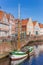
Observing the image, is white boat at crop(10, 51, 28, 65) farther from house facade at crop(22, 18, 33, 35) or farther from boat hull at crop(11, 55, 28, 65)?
house facade at crop(22, 18, 33, 35)

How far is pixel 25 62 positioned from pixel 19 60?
166 centimetres

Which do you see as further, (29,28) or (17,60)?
(29,28)

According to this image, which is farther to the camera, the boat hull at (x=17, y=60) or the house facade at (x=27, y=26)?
the house facade at (x=27, y=26)

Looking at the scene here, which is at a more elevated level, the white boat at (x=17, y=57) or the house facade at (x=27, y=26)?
the house facade at (x=27, y=26)

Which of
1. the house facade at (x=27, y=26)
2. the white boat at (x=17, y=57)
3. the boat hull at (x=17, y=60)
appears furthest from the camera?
the house facade at (x=27, y=26)

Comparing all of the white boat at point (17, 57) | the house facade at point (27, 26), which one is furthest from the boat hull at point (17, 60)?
the house facade at point (27, 26)

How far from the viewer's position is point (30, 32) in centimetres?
8900

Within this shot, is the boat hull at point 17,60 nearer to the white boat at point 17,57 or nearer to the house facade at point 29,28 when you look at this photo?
the white boat at point 17,57

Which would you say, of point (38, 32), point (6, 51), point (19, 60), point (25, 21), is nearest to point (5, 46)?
point (6, 51)

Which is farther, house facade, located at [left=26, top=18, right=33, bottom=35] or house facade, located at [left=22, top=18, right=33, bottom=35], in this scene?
house facade, located at [left=26, top=18, right=33, bottom=35]

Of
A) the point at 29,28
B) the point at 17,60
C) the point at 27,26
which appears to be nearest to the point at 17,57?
the point at 17,60

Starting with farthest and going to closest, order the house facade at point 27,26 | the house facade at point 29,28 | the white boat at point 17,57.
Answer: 1. the house facade at point 29,28
2. the house facade at point 27,26
3. the white boat at point 17,57

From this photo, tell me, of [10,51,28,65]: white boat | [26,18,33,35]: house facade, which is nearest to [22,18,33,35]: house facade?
[26,18,33,35]: house facade

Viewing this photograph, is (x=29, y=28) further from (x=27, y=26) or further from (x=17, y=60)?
(x=17, y=60)
